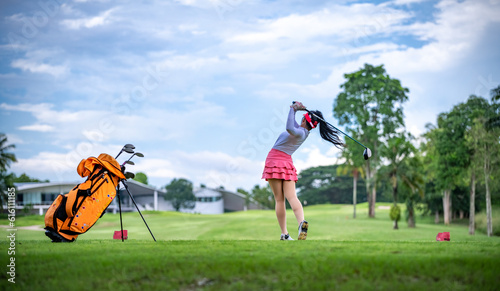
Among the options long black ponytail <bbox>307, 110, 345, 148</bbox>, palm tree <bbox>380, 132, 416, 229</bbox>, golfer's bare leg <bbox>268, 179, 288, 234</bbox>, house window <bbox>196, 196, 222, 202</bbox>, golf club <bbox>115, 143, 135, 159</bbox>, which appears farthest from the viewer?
house window <bbox>196, 196, 222, 202</bbox>

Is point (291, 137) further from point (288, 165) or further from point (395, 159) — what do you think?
point (395, 159)

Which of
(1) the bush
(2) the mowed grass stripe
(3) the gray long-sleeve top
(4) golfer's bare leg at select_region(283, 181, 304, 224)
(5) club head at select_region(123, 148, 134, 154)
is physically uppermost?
(3) the gray long-sleeve top

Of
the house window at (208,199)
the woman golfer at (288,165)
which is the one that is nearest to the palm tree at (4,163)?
the house window at (208,199)

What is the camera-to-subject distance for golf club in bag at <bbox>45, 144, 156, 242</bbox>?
28.9 feet

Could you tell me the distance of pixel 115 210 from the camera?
3078 inches

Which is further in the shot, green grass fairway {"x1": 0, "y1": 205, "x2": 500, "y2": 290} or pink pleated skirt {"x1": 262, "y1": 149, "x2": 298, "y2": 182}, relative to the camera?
pink pleated skirt {"x1": 262, "y1": 149, "x2": 298, "y2": 182}

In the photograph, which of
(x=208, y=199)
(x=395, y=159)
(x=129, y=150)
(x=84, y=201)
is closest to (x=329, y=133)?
(x=129, y=150)

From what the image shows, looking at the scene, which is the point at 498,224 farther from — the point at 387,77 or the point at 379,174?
the point at 387,77

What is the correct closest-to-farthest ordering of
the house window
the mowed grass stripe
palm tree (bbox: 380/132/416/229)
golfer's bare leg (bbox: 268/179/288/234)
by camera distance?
the mowed grass stripe → golfer's bare leg (bbox: 268/179/288/234) → palm tree (bbox: 380/132/416/229) → the house window

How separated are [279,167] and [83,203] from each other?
356cm

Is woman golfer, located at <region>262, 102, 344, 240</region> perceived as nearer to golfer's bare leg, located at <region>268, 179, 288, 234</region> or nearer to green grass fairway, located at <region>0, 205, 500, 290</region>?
golfer's bare leg, located at <region>268, 179, 288, 234</region>

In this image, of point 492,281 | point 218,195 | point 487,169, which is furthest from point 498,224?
point 218,195

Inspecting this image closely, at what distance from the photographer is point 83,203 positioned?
888 centimetres

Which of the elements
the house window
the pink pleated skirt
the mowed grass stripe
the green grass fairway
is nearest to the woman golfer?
the pink pleated skirt
